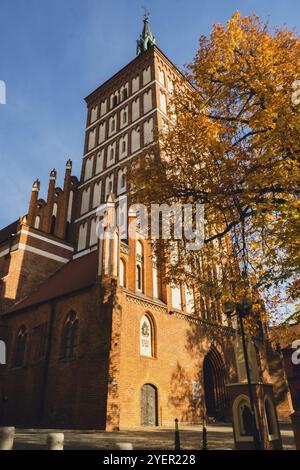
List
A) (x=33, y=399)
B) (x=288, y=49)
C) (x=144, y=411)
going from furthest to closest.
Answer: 1. (x=33, y=399)
2. (x=144, y=411)
3. (x=288, y=49)

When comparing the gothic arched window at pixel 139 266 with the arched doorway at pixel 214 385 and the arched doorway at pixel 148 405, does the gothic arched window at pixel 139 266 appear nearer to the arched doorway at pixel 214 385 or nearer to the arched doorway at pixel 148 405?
the arched doorway at pixel 148 405

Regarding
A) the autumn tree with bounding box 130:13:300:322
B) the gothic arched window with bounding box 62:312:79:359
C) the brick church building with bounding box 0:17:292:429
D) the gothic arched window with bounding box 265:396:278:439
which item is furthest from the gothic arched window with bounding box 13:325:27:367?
the gothic arched window with bounding box 265:396:278:439

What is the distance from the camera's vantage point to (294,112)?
8.52m

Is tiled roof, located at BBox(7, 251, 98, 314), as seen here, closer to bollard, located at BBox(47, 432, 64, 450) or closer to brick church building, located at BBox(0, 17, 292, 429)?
brick church building, located at BBox(0, 17, 292, 429)

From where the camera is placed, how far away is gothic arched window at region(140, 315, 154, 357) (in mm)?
15562

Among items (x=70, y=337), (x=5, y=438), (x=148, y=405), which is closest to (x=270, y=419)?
(x=5, y=438)

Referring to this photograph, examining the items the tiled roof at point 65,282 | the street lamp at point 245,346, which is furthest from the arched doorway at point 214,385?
the street lamp at point 245,346

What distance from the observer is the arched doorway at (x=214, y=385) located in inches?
731

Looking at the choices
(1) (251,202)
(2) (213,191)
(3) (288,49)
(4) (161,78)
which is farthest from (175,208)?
(4) (161,78)

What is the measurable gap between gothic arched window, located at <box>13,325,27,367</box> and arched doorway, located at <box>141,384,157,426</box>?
24.2ft

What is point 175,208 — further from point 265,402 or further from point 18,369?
point 18,369

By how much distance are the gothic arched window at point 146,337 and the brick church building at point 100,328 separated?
0.07m

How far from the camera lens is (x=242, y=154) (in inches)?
376

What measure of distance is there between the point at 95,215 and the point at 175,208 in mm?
14330
